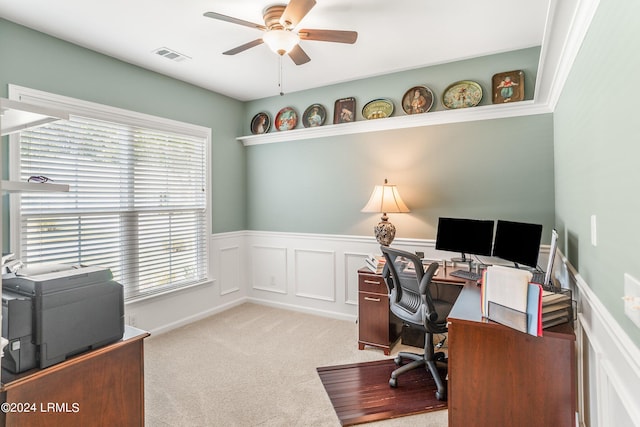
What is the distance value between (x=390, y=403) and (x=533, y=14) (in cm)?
292

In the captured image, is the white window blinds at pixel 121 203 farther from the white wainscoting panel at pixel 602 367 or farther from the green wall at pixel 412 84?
the white wainscoting panel at pixel 602 367

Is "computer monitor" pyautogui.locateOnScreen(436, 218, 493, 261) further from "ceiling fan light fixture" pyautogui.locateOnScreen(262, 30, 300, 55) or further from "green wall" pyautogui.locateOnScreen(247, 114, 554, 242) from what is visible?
"ceiling fan light fixture" pyautogui.locateOnScreen(262, 30, 300, 55)

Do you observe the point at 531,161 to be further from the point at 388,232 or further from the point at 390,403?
the point at 390,403

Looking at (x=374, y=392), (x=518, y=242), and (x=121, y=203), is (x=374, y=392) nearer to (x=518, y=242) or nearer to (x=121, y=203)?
(x=518, y=242)

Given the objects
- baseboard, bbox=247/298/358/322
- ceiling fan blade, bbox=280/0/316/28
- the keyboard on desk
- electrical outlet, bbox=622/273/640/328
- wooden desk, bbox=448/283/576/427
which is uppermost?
ceiling fan blade, bbox=280/0/316/28

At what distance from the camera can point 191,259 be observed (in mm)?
3879

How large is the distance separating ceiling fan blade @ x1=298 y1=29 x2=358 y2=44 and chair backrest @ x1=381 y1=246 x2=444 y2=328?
1.45 m

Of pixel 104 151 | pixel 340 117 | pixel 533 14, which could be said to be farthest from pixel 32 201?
pixel 533 14

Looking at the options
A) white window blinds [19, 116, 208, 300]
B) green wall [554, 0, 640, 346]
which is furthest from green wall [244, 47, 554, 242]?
green wall [554, 0, 640, 346]

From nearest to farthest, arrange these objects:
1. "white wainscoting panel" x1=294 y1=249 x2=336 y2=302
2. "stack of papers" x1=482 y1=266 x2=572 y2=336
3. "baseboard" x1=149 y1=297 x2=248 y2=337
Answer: "stack of papers" x1=482 y1=266 x2=572 y2=336
"baseboard" x1=149 y1=297 x2=248 y2=337
"white wainscoting panel" x1=294 y1=249 x2=336 y2=302

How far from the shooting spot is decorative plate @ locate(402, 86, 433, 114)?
3.38 meters

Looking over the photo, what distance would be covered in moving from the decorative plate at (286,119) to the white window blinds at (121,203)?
0.95m

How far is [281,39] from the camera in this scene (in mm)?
2258

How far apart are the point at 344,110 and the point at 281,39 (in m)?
1.67
